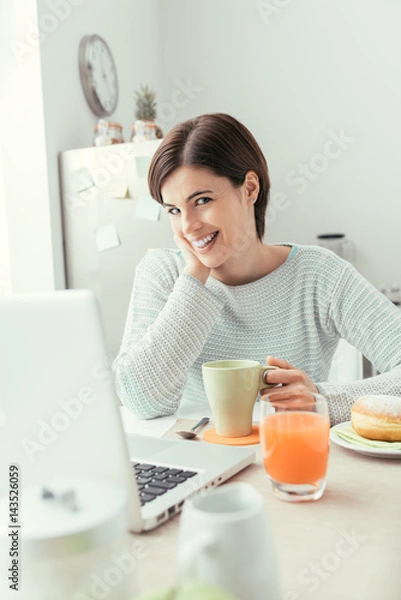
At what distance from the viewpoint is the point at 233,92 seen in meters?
3.65

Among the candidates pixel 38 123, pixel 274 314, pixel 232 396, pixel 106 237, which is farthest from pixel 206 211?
pixel 38 123

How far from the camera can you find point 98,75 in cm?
285

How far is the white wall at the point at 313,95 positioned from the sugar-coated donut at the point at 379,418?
2.70 metres

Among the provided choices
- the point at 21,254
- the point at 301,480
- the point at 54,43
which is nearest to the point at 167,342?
the point at 301,480

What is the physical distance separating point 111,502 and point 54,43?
245 cm

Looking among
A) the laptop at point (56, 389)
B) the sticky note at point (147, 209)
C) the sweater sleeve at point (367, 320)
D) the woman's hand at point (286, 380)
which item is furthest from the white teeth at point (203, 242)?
the sticky note at point (147, 209)

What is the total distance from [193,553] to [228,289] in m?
1.06

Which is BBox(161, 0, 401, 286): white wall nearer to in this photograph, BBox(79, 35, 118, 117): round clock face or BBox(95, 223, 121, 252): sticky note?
BBox(79, 35, 118, 117): round clock face

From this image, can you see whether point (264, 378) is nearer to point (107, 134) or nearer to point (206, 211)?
point (206, 211)

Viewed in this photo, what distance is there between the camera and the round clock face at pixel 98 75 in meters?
2.72

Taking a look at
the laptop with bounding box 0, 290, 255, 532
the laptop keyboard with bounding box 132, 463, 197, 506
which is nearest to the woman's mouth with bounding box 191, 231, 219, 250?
the laptop keyboard with bounding box 132, 463, 197, 506

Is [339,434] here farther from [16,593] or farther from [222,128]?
[222,128]

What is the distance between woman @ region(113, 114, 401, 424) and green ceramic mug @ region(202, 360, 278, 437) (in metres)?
0.25

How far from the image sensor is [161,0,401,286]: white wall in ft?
11.2
